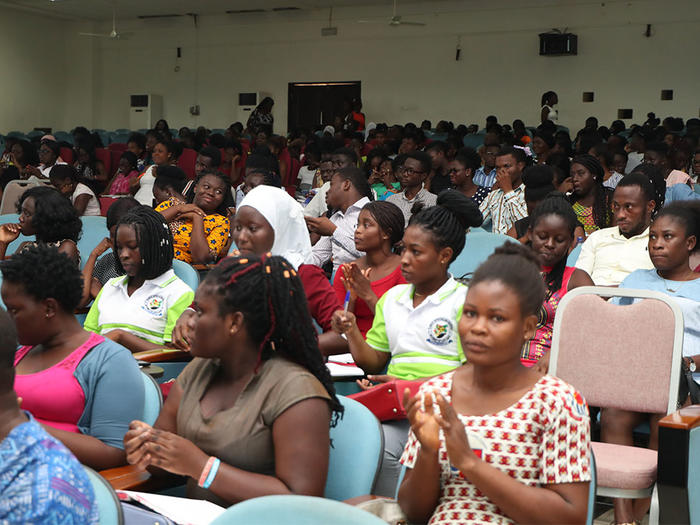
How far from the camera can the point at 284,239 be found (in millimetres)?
3246

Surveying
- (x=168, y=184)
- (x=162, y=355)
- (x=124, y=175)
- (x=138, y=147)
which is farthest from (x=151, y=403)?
(x=138, y=147)

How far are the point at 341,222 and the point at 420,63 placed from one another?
11380 millimetres

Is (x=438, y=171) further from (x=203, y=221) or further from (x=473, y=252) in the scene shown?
(x=473, y=252)

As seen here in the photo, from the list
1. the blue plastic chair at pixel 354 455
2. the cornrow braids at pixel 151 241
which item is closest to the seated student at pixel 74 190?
the cornrow braids at pixel 151 241

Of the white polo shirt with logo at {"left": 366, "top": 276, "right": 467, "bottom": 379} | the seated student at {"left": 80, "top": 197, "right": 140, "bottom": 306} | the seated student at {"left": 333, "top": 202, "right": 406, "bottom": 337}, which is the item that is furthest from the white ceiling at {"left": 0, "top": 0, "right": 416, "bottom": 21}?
the white polo shirt with logo at {"left": 366, "top": 276, "right": 467, "bottom": 379}

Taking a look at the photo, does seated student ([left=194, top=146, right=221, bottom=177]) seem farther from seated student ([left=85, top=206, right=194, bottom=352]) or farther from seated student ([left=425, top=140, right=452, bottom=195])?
seated student ([left=85, top=206, right=194, bottom=352])

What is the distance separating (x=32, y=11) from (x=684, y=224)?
16678mm

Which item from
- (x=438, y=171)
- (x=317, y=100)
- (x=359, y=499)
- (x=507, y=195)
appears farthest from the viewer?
(x=317, y=100)

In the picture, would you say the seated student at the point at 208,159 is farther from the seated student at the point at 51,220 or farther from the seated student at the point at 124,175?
the seated student at the point at 51,220

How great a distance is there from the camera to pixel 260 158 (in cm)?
685

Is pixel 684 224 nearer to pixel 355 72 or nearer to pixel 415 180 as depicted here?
pixel 415 180

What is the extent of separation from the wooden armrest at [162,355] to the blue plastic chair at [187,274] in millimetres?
631

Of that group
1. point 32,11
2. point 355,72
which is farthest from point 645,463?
→ point 32,11

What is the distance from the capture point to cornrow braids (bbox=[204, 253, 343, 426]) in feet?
6.25
